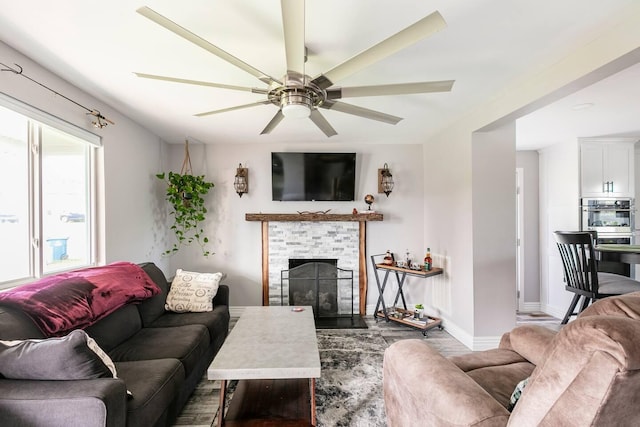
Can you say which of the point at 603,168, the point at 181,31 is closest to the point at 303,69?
the point at 181,31

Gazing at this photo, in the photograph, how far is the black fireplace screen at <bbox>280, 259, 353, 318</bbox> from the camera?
12.3 ft

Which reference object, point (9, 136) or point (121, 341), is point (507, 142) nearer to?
point (121, 341)

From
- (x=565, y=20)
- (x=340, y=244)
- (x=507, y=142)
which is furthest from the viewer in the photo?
(x=340, y=244)

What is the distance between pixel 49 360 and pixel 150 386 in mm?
474

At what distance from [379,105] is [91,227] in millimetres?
2927

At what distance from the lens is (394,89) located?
1499 mm

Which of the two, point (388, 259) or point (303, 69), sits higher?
point (303, 69)

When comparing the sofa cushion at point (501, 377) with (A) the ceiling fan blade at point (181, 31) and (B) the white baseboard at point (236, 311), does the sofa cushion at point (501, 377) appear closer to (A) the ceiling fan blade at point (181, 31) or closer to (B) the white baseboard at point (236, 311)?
(A) the ceiling fan blade at point (181, 31)

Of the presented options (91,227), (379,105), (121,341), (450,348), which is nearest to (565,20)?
(379,105)

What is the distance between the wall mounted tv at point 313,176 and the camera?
371cm

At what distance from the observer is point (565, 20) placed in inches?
58.2

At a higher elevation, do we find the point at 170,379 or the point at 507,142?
the point at 507,142

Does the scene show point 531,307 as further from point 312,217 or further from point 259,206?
point 259,206

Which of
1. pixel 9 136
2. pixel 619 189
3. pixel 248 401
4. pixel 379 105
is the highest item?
pixel 379 105
